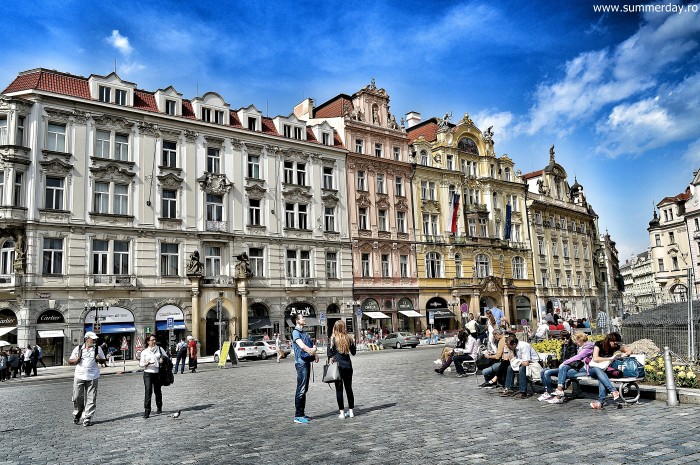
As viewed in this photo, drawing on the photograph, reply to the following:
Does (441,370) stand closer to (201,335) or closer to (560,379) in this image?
(560,379)

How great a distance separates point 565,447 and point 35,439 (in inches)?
350

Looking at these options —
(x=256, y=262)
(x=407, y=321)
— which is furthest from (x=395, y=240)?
(x=256, y=262)

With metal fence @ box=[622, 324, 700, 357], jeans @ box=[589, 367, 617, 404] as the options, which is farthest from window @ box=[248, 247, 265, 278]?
jeans @ box=[589, 367, 617, 404]

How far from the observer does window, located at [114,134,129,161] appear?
38.0 m

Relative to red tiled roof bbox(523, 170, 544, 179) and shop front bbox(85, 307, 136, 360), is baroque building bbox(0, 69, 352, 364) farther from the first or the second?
red tiled roof bbox(523, 170, 544, 179)

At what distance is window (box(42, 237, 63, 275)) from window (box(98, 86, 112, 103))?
9650 mm

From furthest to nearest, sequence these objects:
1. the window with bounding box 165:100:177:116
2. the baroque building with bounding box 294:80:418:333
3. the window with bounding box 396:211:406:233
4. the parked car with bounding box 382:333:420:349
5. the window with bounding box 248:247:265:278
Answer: the window with bounding box 396:211:406:233 < the baroque building with bounding box 294:80:418:333 < the window with bounding box 248:247:265:278 < the parked car with bounding box 382:333:420:349 < the window with bounding box 165:100:177:116

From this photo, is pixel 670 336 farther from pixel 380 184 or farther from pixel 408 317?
pixel 380 184

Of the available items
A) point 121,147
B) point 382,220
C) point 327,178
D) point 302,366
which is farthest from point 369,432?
point 382,220

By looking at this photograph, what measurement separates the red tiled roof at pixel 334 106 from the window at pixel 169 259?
19506 millimetres

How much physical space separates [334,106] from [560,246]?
107 ft

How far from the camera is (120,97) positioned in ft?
127

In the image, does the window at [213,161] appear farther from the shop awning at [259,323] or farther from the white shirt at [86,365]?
the white shirt at [86,365]

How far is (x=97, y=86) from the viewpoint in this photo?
37.8 meters
